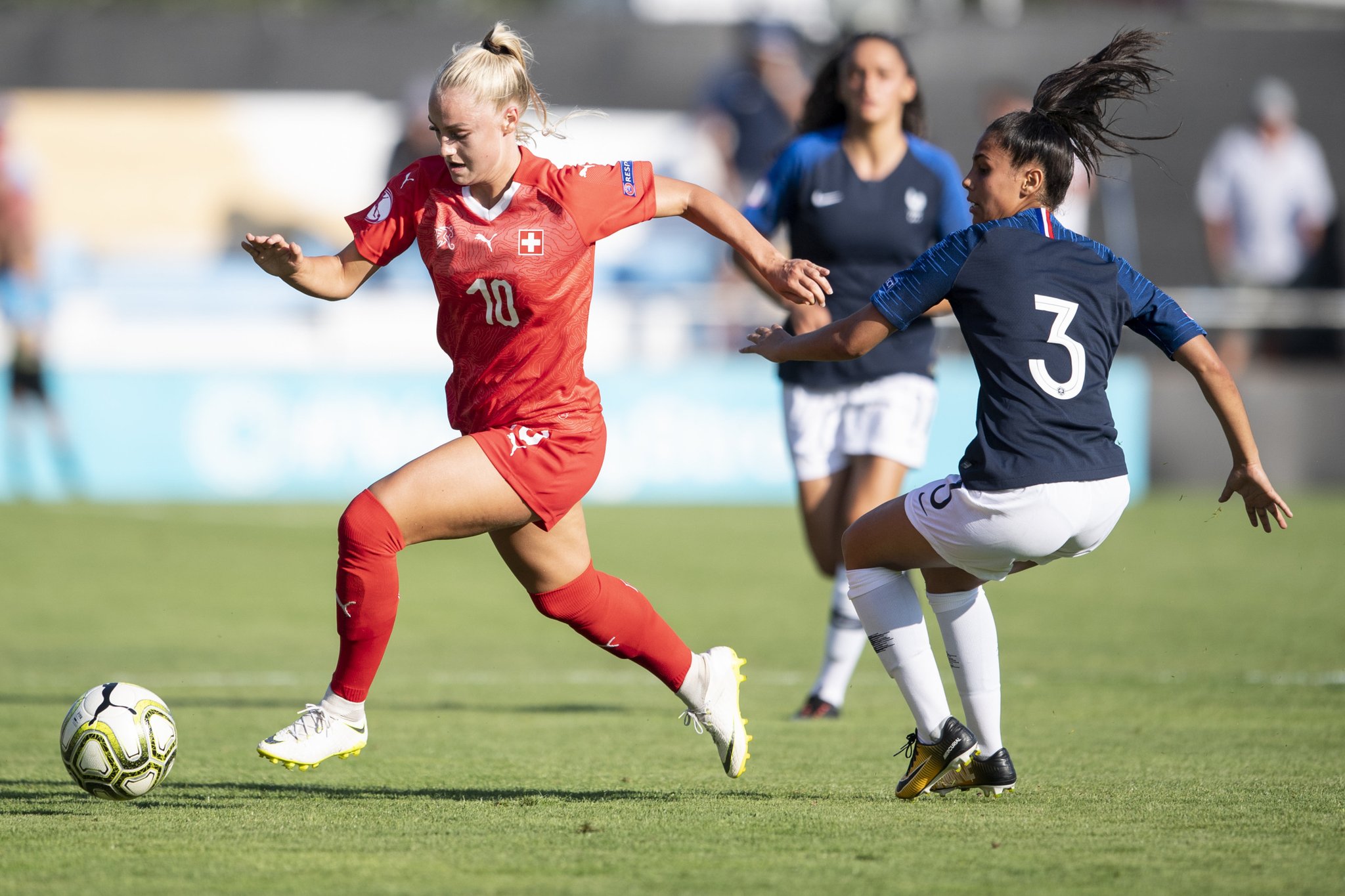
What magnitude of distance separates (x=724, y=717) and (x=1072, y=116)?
2.14 meters

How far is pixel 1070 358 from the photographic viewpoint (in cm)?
465

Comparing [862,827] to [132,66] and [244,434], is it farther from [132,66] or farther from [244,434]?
[132,66]

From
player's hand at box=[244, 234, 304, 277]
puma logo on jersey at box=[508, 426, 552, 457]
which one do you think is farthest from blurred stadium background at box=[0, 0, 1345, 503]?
puma logo on jersey at box=[508, 426, 552, 457]

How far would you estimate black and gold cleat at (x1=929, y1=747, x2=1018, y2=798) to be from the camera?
5.06 meters

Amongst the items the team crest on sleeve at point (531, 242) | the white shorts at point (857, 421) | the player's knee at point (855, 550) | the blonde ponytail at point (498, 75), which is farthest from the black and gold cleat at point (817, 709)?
the blonde ponytail at point (498, 75)

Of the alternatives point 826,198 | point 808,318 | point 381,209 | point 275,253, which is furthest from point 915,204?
point 275,253

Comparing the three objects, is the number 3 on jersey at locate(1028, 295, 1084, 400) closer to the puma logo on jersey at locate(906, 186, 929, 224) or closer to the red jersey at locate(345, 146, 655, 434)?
the red jersey at locate(345, 146, 655, 434)

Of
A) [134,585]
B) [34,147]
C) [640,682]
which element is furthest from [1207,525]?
[34,147]

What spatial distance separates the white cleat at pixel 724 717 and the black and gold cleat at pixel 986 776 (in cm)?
63

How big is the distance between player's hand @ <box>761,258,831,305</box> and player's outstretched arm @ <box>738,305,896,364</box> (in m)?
0.10

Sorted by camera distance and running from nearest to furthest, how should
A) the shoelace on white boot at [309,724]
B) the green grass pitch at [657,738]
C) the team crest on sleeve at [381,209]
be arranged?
the green grass pitch at [657,738] < the shoelace on white boot at [309,724] < the team crest on sleeve at [381,209]

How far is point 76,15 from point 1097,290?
19.6 meters

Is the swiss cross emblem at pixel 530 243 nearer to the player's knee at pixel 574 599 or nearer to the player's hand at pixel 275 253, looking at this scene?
the player's hand at pixel 275 253

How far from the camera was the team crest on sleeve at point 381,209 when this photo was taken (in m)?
5.20
